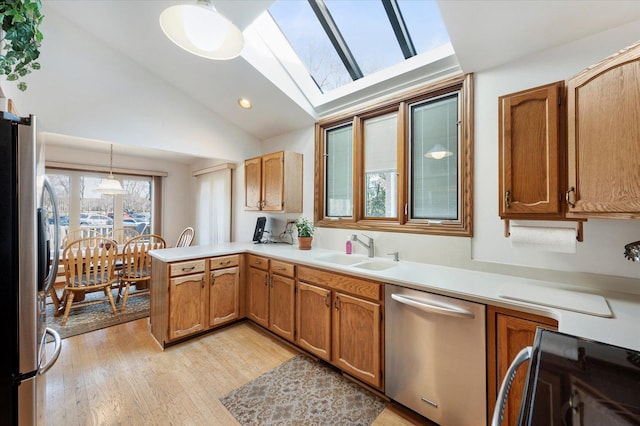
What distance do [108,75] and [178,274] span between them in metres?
2.14

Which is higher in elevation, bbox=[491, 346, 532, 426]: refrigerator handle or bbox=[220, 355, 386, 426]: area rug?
bbox=[491, 346, 532, 426]: refrigerator handle

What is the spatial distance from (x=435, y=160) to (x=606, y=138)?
1.10m

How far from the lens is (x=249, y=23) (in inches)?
83.0

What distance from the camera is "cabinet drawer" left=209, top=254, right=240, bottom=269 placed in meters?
2.65

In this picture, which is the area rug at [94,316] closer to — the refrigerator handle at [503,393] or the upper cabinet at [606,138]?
the refrigerator handle at [503,393]

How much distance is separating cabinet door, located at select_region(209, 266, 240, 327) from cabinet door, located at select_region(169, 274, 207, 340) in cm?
8

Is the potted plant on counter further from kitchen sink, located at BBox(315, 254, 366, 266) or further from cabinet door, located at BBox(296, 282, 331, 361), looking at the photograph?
cabinet door, located at BBox(296, 282, 331, 361)

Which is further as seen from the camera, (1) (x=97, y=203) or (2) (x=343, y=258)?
(1) (x=97, y=203)

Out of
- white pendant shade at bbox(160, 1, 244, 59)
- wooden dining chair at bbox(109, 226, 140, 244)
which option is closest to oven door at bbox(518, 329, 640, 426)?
white pendant shade at bbox(160, 1, 244, 59)

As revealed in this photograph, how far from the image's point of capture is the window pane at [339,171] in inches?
113

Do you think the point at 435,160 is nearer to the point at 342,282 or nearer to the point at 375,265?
the point at 375,265

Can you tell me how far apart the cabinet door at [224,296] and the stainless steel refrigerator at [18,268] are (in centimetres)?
165

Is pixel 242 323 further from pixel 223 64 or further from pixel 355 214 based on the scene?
pixel 223 64

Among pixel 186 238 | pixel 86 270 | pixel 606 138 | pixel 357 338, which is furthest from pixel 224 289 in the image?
pixel 606 138
